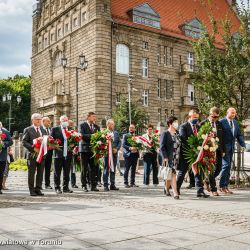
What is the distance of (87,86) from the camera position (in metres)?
39.4

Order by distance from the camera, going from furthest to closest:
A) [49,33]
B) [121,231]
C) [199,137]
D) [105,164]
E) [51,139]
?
1. [49,33]
2. [105,164]
3. [51,139]
4. [199,137]
5. [121,231]

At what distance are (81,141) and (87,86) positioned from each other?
27753mm

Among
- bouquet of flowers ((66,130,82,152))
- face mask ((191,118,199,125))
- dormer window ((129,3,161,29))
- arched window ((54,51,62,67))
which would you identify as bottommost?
bouquet of flowers ((66,130,82,152))

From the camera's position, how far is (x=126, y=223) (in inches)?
256

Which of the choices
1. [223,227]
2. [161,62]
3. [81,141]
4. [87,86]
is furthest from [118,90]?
[223,227]

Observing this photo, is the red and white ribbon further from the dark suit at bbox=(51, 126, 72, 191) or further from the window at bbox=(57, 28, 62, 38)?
the window at bbox=(57, 28, 62, 38)

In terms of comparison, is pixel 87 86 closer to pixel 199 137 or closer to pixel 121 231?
pixel 199 137

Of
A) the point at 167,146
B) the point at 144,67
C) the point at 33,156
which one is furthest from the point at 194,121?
the point at 144,67

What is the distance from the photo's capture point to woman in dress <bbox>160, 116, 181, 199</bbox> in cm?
989

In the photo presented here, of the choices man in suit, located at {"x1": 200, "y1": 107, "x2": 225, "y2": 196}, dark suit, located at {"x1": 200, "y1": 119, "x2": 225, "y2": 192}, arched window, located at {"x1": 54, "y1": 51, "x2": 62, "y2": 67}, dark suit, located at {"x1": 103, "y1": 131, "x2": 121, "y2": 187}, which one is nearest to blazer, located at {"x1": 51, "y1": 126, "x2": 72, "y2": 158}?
dark suit, located at {"x1": 103, "y1": 131, "x2": 121, "y2": 187}

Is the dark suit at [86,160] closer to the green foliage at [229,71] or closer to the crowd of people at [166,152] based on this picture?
the crowd of people at [166,152]

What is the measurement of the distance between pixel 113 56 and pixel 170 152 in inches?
1193

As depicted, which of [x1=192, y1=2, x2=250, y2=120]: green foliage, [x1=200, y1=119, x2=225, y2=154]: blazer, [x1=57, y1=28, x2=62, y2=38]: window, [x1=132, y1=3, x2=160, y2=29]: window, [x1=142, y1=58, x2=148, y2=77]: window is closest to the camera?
[x1=200, y1=119, x2=225, y2=154]: blazer

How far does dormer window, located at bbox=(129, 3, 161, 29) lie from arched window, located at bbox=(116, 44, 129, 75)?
10.4ft
